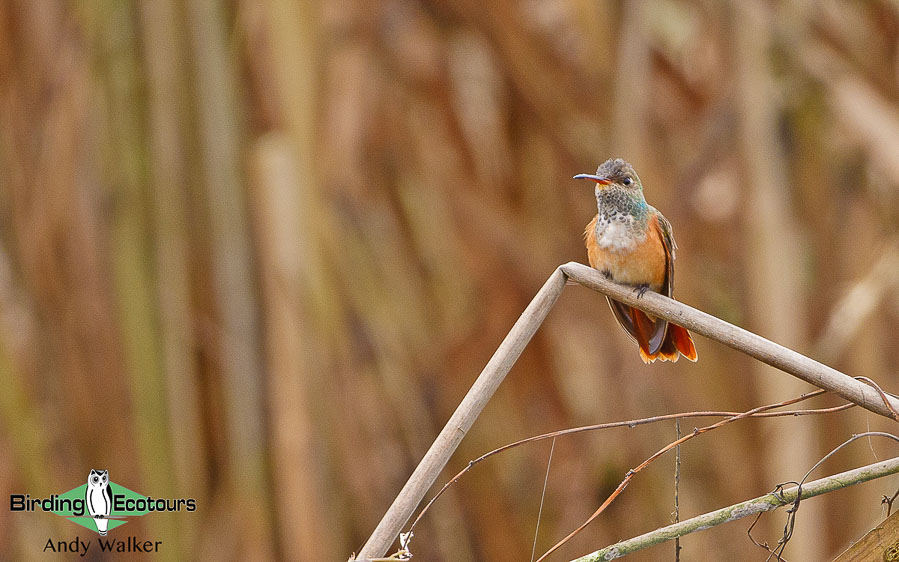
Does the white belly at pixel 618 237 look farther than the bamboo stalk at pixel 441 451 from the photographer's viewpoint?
Yes

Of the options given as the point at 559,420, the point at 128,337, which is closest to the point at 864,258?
the point at 559,420

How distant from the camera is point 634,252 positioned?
1401mm

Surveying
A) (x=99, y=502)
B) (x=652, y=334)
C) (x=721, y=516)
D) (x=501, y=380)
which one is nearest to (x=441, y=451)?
(x=501, y=380)

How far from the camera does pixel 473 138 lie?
288 cm

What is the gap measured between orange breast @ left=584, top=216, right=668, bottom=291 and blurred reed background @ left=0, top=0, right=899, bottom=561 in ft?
1.78

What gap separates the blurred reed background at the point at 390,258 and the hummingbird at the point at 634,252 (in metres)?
0.48

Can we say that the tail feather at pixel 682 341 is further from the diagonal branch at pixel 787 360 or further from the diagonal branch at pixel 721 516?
the diagonal branch at pixel 721 516

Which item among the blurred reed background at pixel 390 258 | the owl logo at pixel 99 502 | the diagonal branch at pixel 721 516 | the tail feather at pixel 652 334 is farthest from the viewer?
the blurred reed background at pixel 390 258

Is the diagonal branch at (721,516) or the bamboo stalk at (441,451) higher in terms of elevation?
the bamboo stalk at (441,451)

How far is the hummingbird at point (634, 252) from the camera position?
4.54 feet

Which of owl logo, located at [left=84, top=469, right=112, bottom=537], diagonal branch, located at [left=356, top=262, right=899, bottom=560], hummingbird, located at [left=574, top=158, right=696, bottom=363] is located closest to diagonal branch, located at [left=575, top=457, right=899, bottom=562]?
diagonal branch, located at [left=356, top=262, right=899, bottom=560]

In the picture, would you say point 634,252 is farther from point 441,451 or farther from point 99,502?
point 99,502

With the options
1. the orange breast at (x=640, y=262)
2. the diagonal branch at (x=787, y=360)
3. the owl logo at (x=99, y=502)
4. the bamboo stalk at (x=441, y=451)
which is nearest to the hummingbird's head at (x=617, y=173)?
the orange breast at (x=640, y=262)

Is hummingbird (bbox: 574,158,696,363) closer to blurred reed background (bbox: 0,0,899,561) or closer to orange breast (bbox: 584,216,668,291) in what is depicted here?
orange breast (bbox: 584,216,668,291)
